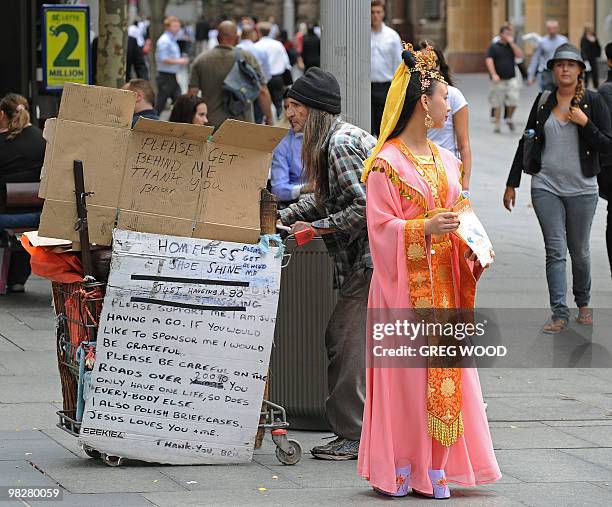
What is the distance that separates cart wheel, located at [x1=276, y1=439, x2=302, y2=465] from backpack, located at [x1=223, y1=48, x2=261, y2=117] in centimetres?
956

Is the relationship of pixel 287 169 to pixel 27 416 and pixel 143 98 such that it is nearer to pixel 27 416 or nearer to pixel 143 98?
pixel 143 98

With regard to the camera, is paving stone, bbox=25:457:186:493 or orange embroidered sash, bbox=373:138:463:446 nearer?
orange embroidered sash, bbox=373:138:463:446

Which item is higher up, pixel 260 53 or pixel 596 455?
pixel 260 53

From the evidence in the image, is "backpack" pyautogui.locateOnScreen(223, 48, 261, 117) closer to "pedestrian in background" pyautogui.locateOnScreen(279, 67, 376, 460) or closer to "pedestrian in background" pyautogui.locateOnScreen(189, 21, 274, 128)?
"pedestrian in background" pyautogui.locateOnScreen(189, 21, 274, 128)

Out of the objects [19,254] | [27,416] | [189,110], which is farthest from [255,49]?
[27,416]

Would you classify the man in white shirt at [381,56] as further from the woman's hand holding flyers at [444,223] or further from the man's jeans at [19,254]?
the woman's hand holding flyers at [444,223]

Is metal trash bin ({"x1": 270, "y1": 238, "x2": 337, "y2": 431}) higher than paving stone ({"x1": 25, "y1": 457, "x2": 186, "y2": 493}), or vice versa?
metal trash bin ({"x1": 270, "y1": 238, "x2": 337, "y2": 431})

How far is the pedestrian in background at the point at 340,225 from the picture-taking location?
6.75 meters

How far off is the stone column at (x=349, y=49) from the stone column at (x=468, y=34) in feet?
134

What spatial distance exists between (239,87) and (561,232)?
6517mm

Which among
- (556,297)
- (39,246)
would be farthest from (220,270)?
(556,297)

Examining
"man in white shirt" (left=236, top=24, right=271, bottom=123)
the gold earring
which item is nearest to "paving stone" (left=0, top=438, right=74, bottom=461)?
the gold earring

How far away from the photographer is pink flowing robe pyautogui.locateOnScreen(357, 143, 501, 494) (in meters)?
5.98

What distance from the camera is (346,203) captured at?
6785 millimetres
